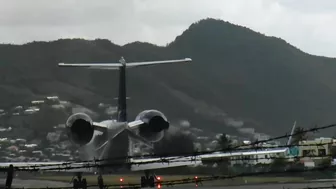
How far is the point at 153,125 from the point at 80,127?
12.4 ft

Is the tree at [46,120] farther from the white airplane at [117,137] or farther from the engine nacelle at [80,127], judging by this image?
the engine nacelle at [80,127]

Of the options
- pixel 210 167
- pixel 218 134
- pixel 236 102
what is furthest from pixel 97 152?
pixel 236 102

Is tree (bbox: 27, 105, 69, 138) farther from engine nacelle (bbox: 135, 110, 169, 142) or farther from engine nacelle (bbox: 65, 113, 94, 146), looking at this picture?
engine nacelle (bbox: 135, 110, 169, 142)

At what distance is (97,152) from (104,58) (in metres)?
36.6

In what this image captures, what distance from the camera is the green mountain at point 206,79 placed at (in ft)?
202

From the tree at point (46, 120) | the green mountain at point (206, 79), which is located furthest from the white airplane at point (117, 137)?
the green mountain at point (206, 79)

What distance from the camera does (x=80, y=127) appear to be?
113ft

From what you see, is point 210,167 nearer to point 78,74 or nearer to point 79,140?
point 79,140

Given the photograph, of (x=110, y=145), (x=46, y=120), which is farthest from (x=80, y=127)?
(x=46, y=120)

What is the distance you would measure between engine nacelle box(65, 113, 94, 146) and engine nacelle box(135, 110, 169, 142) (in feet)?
9.18

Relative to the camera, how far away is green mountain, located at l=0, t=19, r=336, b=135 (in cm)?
6169

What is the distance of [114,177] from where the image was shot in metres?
44.7

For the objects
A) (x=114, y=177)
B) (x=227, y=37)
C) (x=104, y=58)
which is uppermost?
(x=227, y=37)

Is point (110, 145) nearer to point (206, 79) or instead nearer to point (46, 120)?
point (46, 120)
